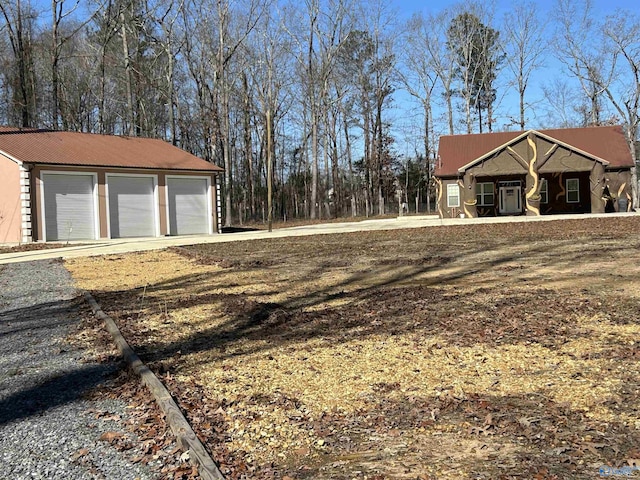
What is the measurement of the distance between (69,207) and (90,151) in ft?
10.4

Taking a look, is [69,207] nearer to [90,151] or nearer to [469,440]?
→ [90,151]

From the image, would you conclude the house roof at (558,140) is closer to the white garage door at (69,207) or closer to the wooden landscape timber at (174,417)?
the white garage door at (69,207)

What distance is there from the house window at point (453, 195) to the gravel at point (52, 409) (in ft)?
90.7

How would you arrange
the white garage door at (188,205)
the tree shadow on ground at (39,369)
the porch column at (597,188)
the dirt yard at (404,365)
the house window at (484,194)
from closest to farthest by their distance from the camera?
the dirt yard at (404,365)
the tree shadow on ground at (39,369)
the white garage door at (188,205)
the porch column at (597,188)
the house window at (484,194)

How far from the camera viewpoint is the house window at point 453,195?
32.6 meters

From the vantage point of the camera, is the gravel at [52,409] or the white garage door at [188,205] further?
the white garage door at [188,205]

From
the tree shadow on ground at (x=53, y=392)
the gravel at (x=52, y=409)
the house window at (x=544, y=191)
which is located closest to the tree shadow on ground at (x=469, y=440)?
the gravel at (x=52, y=409)

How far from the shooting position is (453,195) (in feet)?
107

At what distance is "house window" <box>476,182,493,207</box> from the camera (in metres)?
33.5

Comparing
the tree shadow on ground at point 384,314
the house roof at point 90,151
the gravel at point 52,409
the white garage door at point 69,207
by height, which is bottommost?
the gravel at point 52,409

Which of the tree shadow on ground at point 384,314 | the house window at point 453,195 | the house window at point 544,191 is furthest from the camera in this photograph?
the house window at point 544,191

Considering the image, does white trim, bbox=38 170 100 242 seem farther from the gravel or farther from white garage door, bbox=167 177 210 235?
the gravel

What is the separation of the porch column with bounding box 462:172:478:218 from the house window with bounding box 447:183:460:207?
0.46 m

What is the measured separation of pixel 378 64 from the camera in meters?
47.1
